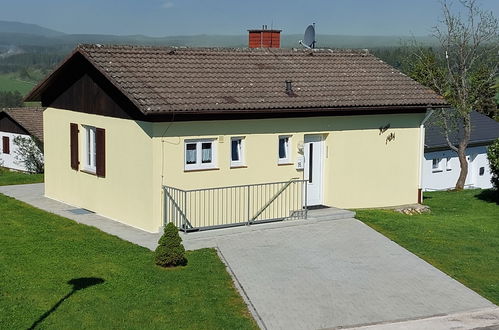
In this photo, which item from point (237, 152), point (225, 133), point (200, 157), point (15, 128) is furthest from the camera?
point (15, 128)

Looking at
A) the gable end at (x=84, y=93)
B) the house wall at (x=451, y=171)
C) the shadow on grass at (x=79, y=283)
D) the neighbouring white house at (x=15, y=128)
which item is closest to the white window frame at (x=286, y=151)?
the gable end at (x=84, y=93)

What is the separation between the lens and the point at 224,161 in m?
17.5

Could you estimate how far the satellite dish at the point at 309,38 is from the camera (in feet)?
77.5

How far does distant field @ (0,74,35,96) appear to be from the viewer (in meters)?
116

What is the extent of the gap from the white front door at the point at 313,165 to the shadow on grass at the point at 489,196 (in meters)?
7.39

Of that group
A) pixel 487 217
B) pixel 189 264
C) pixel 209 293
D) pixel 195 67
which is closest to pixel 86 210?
pixel 195 67

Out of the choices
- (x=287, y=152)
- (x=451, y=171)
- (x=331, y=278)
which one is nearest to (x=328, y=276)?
(x=331, y=278)

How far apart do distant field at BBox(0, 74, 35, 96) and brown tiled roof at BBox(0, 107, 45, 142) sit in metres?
65.7

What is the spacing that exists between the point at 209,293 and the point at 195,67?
Result: 25.7ft

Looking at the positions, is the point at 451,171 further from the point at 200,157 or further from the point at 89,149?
the point at 89,149

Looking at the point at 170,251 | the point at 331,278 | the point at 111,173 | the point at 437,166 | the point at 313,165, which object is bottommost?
Answer: the point at 331,278

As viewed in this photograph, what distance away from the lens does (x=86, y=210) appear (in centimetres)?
1955

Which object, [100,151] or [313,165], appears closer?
[100,151]

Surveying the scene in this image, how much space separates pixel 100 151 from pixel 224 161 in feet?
11.0
